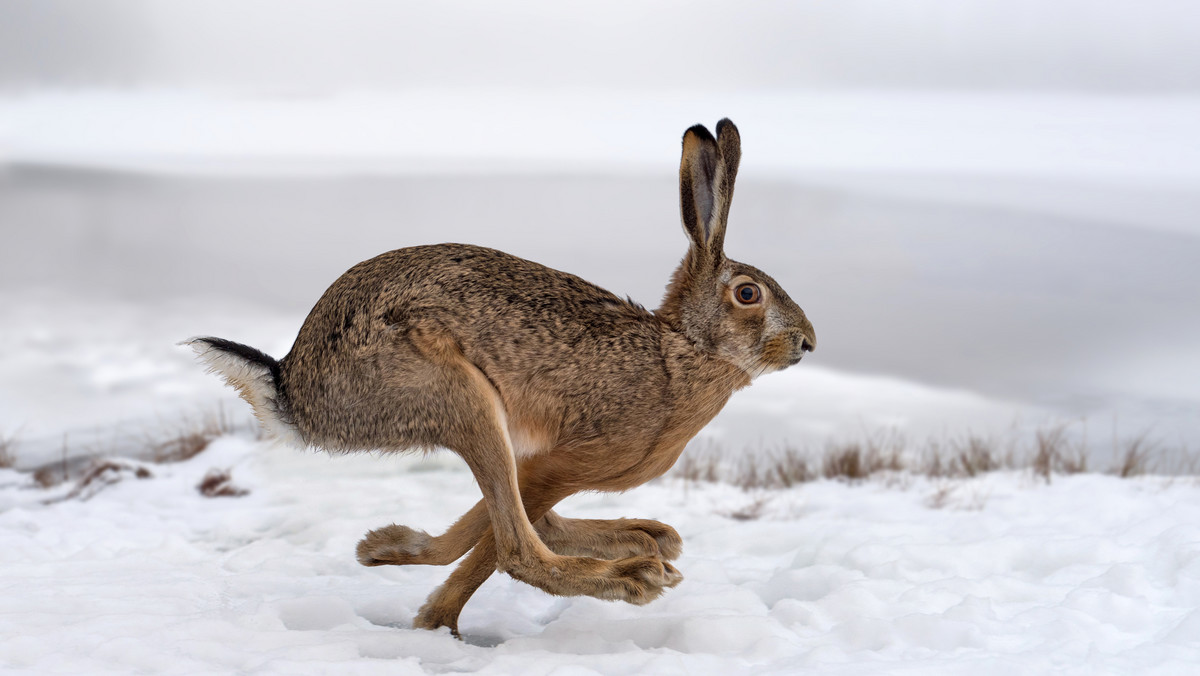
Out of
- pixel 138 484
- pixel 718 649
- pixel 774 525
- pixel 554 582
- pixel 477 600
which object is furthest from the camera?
pixel 138 484

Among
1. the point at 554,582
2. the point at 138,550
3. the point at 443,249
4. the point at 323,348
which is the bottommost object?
the point at 138,550

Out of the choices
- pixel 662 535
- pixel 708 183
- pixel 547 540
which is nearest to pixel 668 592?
pixel 662 535

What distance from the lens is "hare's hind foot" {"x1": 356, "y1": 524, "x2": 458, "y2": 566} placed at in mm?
5188

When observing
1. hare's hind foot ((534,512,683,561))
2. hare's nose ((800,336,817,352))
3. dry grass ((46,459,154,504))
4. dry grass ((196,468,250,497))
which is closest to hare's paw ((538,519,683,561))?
hare's hind foot ((534,512,683,561))

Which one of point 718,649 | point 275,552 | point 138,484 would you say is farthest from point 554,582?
point 138,484

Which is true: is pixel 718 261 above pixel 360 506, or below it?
above

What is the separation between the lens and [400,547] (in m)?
5.19

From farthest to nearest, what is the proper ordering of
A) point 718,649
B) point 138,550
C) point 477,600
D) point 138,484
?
1. point 138,484
2. point 138,550
3. point 477,600
4. point 718,649

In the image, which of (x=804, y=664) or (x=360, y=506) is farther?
(x=360, y=506)

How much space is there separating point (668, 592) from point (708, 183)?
A: 2.46 metres

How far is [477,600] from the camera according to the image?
605cm

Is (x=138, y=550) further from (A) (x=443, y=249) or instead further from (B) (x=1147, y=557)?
(B) (x=1147, y=557)

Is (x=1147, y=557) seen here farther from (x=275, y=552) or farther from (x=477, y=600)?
(x=275, y=552)

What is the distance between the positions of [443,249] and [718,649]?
2.31 metres
